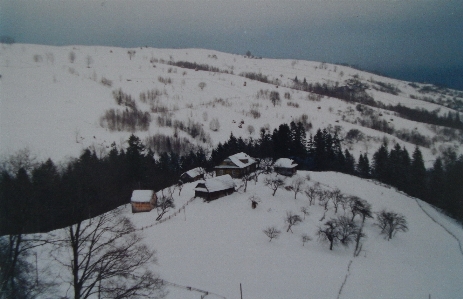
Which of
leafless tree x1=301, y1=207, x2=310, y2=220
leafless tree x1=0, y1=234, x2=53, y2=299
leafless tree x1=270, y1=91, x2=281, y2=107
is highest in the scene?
leafless tree x1=0, y1=234, x2=53, y2=299

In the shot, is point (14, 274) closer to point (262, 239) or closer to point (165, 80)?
point (262, 239)

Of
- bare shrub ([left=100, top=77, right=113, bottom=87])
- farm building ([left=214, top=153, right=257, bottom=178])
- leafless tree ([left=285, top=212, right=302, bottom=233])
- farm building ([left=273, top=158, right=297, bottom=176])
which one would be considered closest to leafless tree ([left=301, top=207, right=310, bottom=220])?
leafless tree ([left=285, top=212, right=302, bottom=233])

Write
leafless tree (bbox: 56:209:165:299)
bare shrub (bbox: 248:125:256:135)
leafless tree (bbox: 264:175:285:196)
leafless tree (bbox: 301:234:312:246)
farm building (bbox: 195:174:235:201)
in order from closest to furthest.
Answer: leafless tree (bbox: 56:209:165:299) < leafless tree (bbox: 301:234:312:246) < farm building (bbox: 195:174:235:201) < leafless tree (bbox: 264:175:285:196) < bare shrub (bbox: 248:125:256:135)

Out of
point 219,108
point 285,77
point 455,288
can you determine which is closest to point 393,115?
point 219,108

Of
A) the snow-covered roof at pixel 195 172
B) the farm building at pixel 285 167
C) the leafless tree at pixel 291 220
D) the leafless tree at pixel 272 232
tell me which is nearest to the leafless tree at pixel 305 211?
the leafless tree at pixel 291 220

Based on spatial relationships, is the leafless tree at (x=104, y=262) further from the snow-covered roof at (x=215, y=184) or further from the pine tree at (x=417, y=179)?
the pine tree at (x=417, y=179)

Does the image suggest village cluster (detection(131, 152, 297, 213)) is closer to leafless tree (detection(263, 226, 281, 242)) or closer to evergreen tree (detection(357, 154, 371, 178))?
leafless tree (detection(263, 226, 281, 242))
